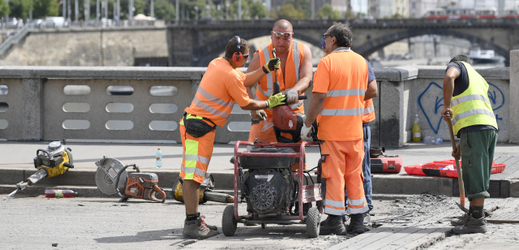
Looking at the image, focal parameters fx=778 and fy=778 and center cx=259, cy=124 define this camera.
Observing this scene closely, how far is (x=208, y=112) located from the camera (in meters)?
6.28

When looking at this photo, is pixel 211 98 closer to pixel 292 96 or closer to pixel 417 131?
pixel 292 96

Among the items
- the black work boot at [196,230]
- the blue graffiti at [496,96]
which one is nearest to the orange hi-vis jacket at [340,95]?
the black work boot at [196,230]

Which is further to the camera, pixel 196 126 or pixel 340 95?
pixel 196 126

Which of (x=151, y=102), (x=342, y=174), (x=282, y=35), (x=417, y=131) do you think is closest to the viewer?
(x=342, y=174)

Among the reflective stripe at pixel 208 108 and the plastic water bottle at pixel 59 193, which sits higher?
the reflective stripe at pixel 208 108

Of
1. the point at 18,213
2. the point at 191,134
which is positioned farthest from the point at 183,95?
the point at 191,134

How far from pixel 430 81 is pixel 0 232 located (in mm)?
6682

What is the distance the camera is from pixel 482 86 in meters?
6.43

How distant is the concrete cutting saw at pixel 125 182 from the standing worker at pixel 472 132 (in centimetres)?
311

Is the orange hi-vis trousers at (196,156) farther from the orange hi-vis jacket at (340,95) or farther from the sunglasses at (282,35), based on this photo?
the sunglasses at (282,35)

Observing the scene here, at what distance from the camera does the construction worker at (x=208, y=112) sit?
6207mm

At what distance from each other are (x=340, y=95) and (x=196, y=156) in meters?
1.25

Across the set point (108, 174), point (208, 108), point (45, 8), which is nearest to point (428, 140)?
point (108, 174)

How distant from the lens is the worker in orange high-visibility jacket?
19.9 ft
